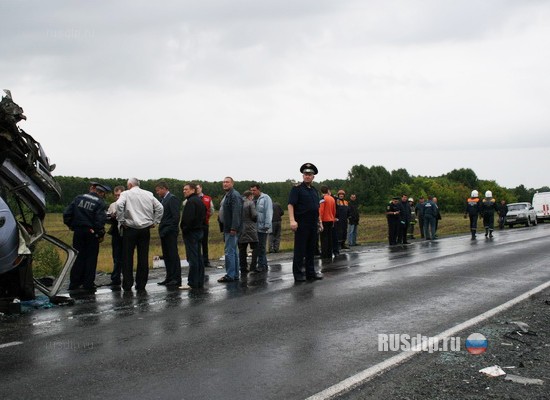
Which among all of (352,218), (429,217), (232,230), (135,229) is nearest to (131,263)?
(135,229)

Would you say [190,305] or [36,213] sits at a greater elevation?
[36,213]

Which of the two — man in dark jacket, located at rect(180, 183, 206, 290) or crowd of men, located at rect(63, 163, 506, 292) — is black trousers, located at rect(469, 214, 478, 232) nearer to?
crowd of men, located at rect(63, 163, 506, 292)

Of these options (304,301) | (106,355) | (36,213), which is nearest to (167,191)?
(36,213)

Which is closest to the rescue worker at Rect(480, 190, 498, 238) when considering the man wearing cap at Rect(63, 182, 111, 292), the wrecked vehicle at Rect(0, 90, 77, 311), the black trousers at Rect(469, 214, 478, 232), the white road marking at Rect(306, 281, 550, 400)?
the black trousers at Rect(469, 214, 478, 232)

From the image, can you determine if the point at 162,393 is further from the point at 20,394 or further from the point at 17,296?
the point at 17,296

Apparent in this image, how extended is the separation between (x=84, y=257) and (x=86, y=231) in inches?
20.3

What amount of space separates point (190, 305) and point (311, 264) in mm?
3630

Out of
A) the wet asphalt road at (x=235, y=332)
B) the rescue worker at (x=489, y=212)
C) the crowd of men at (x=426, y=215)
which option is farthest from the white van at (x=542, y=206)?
the wet asphalt road at (x=235, y=332)

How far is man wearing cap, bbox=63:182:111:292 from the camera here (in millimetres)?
11711

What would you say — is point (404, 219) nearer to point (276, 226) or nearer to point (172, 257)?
point (276, 226)

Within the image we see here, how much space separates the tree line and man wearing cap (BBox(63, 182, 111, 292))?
5711 centimetres

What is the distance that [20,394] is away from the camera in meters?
4.88

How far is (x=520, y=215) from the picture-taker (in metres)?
40.7

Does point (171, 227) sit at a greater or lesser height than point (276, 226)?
greater
